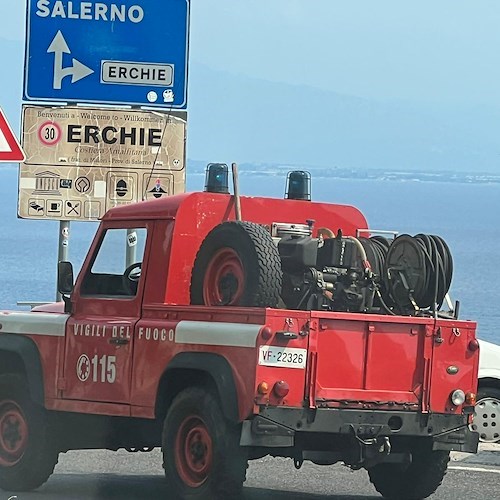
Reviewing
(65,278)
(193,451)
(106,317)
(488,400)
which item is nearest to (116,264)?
(65,278)

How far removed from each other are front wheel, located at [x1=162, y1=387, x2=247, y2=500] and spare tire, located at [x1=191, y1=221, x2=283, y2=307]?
72 centimetres

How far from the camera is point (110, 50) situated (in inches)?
682

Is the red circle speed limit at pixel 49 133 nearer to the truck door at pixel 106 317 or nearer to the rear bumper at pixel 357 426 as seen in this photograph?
the truck door at pixel 106 317

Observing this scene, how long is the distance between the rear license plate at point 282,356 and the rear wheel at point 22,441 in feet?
8.76

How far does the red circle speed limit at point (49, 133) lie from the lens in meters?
17.8

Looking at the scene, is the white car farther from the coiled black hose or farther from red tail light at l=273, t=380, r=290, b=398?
red tail light at l=273, t=380, r=290, b=398

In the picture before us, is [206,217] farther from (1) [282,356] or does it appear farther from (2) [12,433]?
(2) [12,433]

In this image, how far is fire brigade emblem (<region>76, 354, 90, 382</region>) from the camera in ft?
37.6

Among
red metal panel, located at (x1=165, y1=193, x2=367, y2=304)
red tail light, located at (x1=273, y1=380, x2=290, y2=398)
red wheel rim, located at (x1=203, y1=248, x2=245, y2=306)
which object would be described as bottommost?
red tail light, located at (x1=273, y1=380, x2=290, y2=398)

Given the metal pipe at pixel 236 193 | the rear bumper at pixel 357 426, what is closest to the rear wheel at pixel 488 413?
the rear bumper at pixel 357 426

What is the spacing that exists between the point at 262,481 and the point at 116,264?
217 cm

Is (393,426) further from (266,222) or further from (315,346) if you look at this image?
(266,222)

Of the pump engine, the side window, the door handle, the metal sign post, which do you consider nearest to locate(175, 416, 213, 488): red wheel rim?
the door handle

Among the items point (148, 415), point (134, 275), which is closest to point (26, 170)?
point (134, 275)
